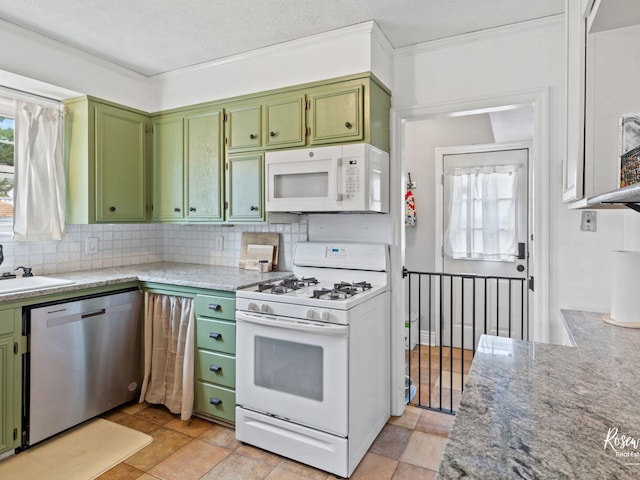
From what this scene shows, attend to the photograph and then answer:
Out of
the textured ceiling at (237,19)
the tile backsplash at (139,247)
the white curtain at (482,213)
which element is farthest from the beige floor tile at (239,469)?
the white curtain at (482,213)

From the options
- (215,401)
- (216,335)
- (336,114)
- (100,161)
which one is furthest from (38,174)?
(336,114)

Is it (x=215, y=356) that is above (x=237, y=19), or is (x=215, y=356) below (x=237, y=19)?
below

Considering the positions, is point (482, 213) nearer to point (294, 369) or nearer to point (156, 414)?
point (294, 369)

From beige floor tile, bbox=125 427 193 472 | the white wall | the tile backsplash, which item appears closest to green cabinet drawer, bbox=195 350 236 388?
beige floor tile, bbox=125 427 193 472

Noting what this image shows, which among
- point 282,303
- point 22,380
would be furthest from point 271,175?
point 22,380

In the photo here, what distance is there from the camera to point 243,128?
280cm

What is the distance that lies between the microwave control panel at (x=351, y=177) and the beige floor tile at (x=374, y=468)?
150 cm

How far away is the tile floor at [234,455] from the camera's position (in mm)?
2066

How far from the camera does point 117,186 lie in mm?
3016

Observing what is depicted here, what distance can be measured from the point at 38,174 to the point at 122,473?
6.77ft

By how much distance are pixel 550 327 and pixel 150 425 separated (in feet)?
8.28

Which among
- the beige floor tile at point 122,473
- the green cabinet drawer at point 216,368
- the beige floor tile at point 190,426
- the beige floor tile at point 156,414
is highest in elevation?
the green cabinet drawer at point 216,368

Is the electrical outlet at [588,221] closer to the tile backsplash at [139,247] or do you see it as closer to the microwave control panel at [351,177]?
the microwave control panel at [351,177]

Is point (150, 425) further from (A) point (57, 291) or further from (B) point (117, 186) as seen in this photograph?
(B) point (117, 186)
